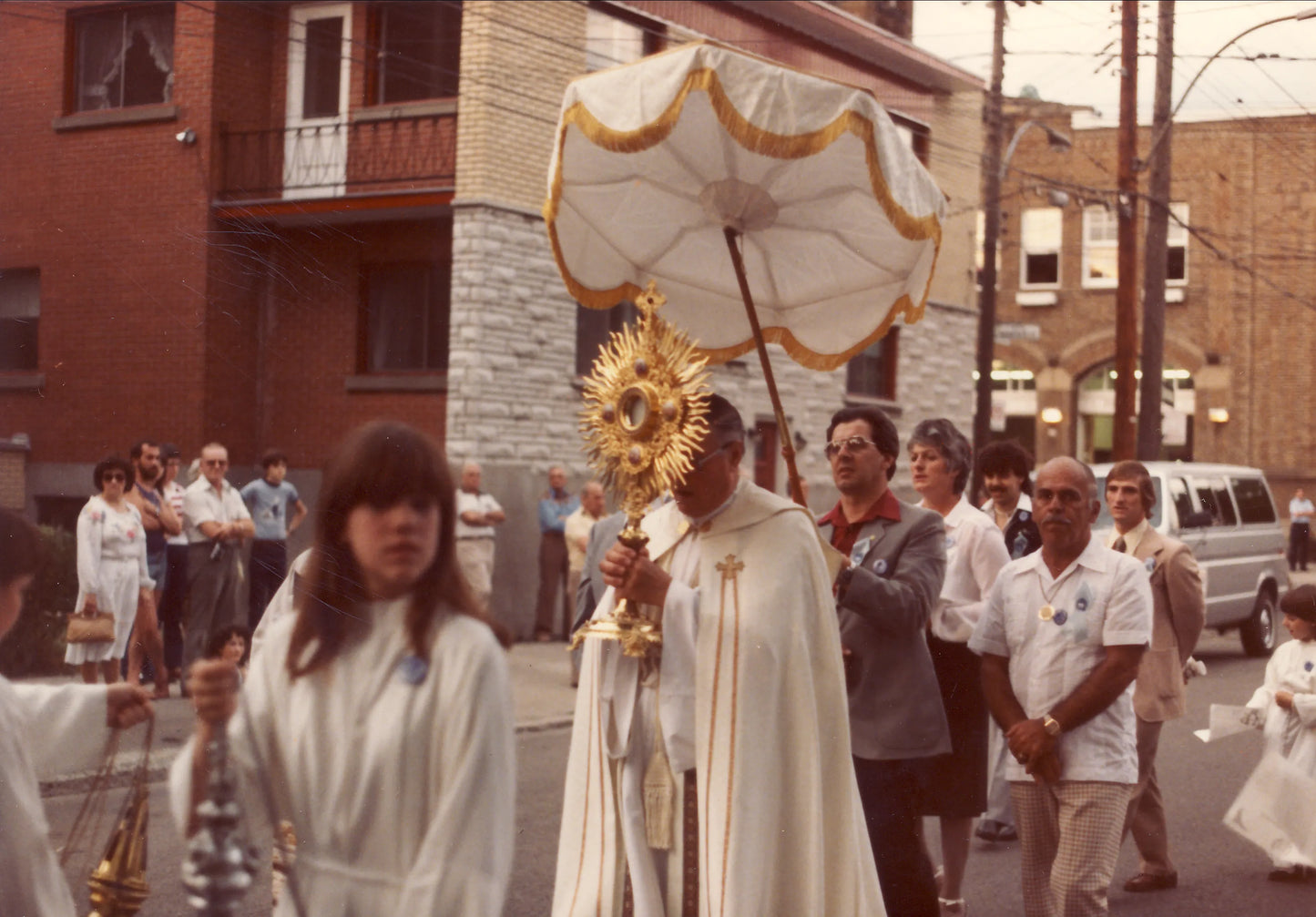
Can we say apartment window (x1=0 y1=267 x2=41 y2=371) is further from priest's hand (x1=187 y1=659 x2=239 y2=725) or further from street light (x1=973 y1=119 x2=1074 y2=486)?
street light (x1=973 y1=119 x2=1074 y2=486)

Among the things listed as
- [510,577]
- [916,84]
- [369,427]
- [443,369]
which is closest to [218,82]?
[443,369]

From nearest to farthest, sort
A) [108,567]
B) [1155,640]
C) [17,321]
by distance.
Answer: [17,321] < [108,567] < [1155,640]

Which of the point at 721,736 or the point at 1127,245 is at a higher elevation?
the point at 1127,245

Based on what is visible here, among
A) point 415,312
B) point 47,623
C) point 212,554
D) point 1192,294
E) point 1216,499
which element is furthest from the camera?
point 1192,294

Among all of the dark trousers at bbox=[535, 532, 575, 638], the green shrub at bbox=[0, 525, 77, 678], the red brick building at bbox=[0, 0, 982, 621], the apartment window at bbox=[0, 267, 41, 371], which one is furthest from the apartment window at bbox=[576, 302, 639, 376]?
the apartment window at bbox=[0, 267, 41, 371]

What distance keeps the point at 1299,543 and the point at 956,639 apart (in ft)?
86.3

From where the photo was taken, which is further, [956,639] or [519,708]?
[519,708]

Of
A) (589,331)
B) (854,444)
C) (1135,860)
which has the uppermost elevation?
(589,331)

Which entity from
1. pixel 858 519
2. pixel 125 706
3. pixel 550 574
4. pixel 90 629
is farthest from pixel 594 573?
pixel 550 574

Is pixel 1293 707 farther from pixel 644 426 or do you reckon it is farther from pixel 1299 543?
pixel 1299 543

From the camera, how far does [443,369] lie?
1697cm

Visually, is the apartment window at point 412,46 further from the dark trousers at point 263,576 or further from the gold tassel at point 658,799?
the dark trousers at point 263,576

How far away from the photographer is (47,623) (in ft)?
14.0

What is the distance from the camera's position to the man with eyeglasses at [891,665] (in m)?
5.34
